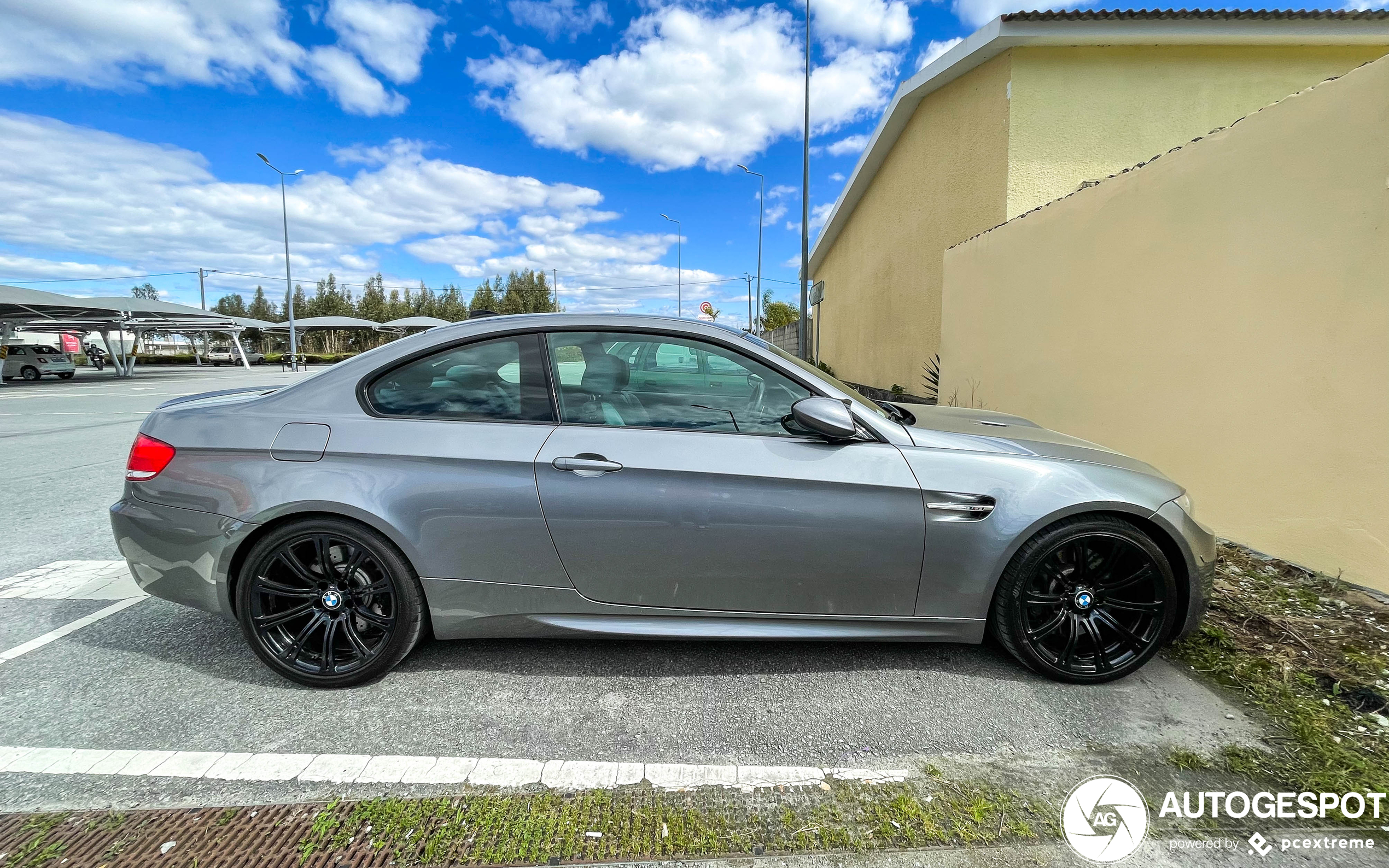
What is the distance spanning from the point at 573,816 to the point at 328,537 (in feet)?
4.71

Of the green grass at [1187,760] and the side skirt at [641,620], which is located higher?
the side skirt at [641,620]

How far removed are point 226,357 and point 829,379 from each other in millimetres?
58870

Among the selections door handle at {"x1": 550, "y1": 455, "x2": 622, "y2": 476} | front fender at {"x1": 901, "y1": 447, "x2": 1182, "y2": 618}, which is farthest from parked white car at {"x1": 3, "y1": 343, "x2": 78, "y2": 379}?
front fender at {"x1": 901, "y1": 447, "x2": 1182, "y2": 618}

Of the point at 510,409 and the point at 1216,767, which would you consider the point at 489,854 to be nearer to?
the point at 510,409

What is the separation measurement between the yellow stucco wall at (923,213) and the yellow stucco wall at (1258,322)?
387 cm

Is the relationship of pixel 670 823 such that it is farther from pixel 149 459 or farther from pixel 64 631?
pixel 64 631

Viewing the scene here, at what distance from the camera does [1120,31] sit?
7918 millimetres

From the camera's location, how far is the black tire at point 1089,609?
252 centimetres

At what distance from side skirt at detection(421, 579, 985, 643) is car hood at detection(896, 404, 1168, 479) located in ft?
2.26

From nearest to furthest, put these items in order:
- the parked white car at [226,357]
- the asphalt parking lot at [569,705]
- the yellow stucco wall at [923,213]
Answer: the asphalt parking lot at [569,705]
the yellow stucco wall at [923,213]
the parked white car at [226,357]

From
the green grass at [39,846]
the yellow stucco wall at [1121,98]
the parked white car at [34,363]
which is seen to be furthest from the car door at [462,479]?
the parked white car at [34,363]

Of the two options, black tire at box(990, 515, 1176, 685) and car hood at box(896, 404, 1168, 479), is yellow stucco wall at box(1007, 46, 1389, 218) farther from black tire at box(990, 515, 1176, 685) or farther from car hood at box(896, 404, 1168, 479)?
black tire at box(990, 515, 1176, 685)

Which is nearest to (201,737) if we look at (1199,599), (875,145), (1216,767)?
(1216,767)

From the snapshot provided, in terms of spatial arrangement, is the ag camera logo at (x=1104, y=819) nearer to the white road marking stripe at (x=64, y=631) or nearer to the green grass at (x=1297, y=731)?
the green grass at (x=1297, y=731)
